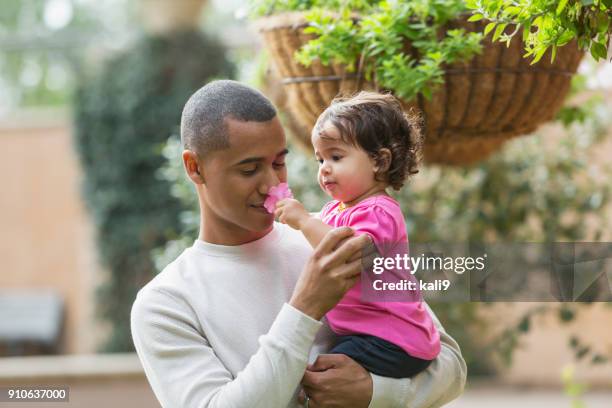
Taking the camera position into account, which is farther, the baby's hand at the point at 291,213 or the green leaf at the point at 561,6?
the baby's hand at the point at 291,213

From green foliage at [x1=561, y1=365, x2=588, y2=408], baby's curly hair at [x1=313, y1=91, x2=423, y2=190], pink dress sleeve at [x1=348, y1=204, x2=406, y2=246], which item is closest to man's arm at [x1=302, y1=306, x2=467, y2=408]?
pink dress sleeve at [x1=348, y1=204, x2=406, y2=246]

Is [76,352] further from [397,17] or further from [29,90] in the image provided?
[29,90]

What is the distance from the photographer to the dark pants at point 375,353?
198 cm

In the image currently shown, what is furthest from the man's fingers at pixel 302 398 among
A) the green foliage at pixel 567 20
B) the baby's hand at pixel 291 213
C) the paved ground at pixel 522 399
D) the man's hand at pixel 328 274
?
the paved ground at pixel 522 399

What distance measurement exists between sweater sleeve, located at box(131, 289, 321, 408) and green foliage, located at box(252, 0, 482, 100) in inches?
30.2

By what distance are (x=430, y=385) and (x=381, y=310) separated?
0.69 ft

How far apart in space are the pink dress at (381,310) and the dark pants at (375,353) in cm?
1

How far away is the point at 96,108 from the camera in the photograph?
9656mm

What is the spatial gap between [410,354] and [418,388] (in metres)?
0.09

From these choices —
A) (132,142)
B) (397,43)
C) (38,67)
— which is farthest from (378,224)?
(38,67)

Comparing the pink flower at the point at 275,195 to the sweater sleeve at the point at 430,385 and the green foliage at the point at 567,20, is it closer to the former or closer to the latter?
the sweater sleeve at the point at 430,385

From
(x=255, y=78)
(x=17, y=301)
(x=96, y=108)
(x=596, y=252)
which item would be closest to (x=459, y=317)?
(x=255, y=78)

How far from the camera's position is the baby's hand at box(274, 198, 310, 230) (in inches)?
76.5

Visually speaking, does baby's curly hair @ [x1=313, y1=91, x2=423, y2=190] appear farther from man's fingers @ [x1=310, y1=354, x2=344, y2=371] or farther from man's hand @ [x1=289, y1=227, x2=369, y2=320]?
man's fingers @ [x1=310, y1=354, x2=344, y2=371]
